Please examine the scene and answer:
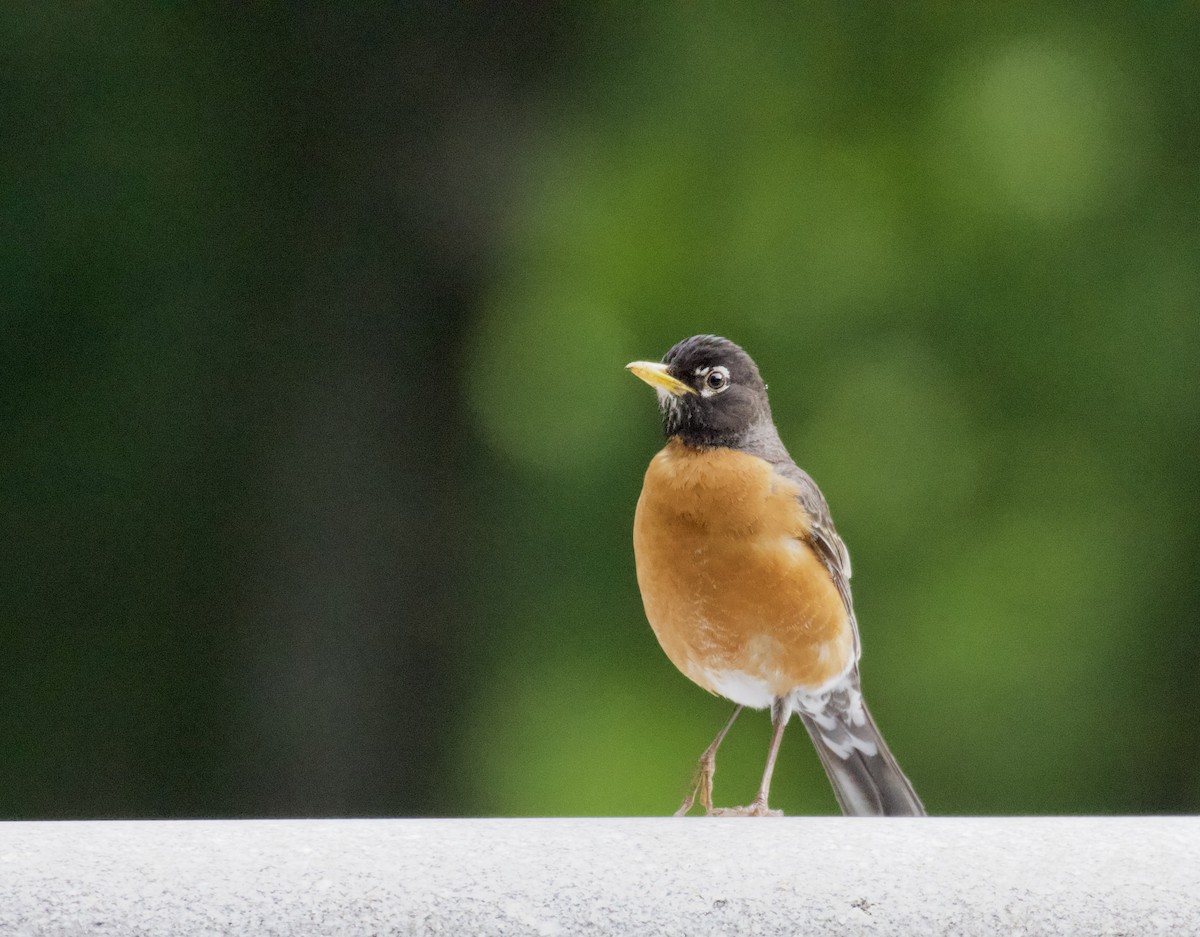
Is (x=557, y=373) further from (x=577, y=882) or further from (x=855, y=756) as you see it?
(x=577, y=882)

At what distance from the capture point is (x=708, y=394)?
3.42 meters

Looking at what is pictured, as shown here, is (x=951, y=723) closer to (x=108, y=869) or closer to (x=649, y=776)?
(x=649, y=776)

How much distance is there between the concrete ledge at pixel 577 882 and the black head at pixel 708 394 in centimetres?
142

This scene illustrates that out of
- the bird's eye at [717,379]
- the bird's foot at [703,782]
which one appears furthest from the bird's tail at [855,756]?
the bird's eye at [717,379]

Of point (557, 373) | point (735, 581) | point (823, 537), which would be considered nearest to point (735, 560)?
point (735, 581)

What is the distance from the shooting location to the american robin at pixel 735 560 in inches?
123

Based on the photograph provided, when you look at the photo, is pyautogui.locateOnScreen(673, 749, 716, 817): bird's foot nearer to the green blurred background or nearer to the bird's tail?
the bird's tail

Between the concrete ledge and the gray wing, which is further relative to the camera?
the gray wing

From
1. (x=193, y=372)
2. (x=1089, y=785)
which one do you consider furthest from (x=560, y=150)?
(x=1089, y=785)

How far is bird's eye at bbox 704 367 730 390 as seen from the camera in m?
3.39

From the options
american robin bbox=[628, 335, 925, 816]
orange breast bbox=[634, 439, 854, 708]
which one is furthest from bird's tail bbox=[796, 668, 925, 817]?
orange breast bbox=[634, 439, 854, 708]

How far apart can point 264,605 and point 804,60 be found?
3.43 metres

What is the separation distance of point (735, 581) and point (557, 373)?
11.1 feet

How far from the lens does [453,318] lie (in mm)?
6062
